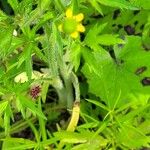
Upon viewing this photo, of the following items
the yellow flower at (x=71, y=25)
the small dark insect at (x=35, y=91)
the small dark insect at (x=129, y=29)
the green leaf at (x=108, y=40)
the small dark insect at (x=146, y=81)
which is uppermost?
the yellow flower at (x=71, y=25)

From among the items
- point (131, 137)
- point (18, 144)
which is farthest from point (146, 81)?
point (18, 144)

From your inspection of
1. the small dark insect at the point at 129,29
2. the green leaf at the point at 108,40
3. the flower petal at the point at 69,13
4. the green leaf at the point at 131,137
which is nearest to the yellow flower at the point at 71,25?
the flower petal at the point at 69,13

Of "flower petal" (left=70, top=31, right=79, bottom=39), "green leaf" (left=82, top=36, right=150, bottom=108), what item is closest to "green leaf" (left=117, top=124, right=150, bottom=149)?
"green leaf" (left=82, top=36, right=150, bottom=108)

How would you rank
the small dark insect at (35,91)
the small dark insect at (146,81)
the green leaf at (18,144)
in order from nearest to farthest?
1. the green leaf at (18,144)
2. the small dark insect at (35,91)
3. the small dark insect at (146,81)

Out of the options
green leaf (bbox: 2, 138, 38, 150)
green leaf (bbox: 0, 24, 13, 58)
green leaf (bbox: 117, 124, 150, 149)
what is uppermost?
green leaf (bbox: 0, 24, 13, 58)

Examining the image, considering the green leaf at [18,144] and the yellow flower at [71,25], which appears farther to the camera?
the green leaf at [18,144]

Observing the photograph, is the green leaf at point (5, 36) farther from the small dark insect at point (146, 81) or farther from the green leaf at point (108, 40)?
the small dark insect at point (146, 81)

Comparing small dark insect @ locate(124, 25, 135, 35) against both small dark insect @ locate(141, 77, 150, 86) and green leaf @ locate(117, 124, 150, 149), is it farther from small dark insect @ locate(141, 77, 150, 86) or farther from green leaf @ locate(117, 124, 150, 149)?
green leaf @ locate(117, 124, 150, 149)

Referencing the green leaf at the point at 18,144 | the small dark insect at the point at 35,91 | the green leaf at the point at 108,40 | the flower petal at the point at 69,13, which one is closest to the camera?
the flower petal at the point at 69,13

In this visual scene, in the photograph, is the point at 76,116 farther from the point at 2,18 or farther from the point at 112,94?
the point at 2,18

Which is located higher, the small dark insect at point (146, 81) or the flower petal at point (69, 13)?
the flower petal at point (69, 13)

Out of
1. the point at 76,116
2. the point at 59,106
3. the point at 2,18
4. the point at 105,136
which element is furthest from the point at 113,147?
the point at 2,18
